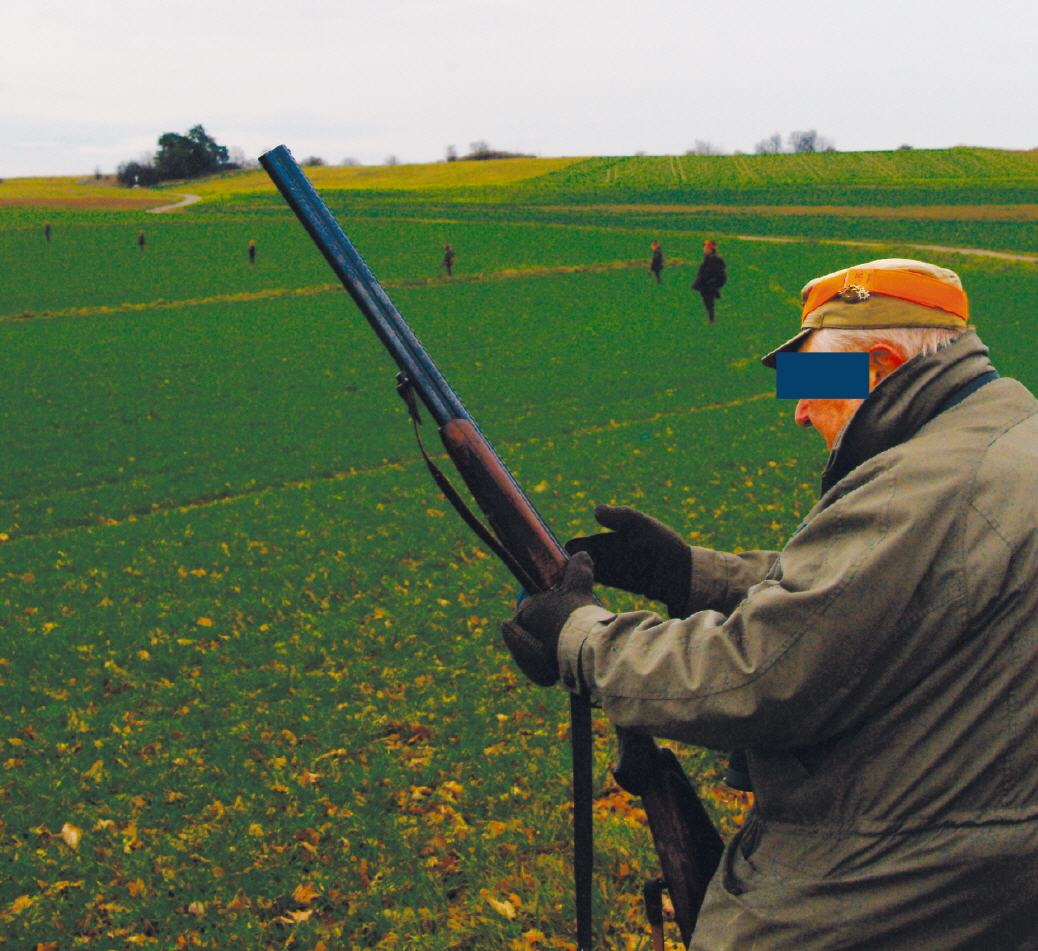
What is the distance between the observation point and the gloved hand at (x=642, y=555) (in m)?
2.84

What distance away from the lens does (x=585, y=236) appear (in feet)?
202

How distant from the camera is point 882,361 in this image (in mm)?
2119

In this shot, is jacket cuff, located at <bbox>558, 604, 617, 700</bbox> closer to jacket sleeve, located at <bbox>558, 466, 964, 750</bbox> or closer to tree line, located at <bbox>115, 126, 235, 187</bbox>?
jacket sleeve, located at <bbox>558, 466, 964, 750</bbox>

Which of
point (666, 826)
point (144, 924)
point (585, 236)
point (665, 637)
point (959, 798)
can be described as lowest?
point (144, 924)

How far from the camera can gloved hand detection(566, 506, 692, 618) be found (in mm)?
2838

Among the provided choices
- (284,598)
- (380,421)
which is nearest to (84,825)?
(284,598)

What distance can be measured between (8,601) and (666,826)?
31.0 feet

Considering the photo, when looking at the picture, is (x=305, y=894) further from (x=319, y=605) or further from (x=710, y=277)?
(x=710, y=277)

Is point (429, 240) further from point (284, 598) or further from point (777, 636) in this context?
point (777, 636)

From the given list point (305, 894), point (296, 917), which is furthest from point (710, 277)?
point (296, 917)

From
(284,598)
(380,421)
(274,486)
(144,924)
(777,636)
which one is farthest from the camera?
(380,421)

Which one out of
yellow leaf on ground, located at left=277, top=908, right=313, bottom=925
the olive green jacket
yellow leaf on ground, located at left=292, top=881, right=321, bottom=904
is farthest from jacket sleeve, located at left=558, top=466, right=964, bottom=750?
yellow leaf on ground, located at left=292, top=881, right=321, bottom=904

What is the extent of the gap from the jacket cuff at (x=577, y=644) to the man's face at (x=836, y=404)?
2.11ft

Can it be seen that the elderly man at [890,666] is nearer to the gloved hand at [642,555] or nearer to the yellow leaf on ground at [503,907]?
the gloved hand at [642,555]
